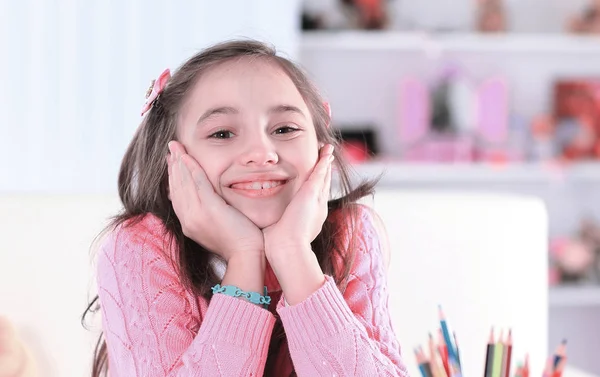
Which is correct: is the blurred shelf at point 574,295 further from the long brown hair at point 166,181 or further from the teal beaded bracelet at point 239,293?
the teal beaded bracelet at point 239,293

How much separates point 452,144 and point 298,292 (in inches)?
87.8

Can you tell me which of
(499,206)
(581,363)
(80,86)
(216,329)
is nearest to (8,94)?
(80,86)

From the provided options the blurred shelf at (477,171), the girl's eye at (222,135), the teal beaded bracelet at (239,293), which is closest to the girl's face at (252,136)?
the girl's eye at (222,135)

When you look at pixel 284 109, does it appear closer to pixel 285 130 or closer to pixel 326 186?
pixel 285 130

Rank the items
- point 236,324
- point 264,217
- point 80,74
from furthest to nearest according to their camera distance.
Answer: point 80,74
point 264,217
point 236,324

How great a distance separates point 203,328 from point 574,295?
243 cm

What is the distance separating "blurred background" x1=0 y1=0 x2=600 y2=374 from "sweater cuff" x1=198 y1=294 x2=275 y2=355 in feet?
6.27

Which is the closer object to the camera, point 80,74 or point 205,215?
point 205,215

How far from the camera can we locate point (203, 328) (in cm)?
104

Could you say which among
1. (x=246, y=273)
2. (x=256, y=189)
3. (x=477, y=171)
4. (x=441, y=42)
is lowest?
(x=246, y=273)

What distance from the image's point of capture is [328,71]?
331 cm

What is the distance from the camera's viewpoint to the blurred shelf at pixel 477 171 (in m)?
3.13

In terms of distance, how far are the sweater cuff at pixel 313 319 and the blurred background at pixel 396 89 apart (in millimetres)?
1933

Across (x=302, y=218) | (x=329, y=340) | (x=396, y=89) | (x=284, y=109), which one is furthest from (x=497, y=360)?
(x=396, y=89)
